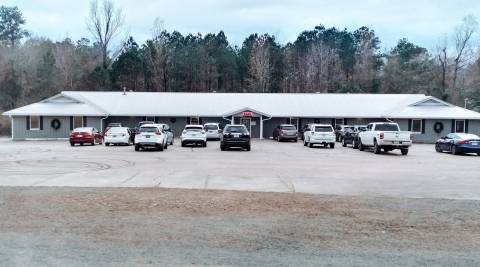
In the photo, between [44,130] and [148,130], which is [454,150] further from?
[44,130]

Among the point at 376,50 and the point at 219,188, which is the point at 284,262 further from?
the point at 376,50

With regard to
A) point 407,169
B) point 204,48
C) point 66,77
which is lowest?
point 407,169

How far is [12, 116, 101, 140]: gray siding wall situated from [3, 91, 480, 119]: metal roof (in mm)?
797

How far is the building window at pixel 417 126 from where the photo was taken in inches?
1850

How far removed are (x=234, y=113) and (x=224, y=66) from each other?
33210 millimetres

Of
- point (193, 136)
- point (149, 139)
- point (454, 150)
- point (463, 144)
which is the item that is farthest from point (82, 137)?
point (463, 144)

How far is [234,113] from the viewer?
46.7 metres

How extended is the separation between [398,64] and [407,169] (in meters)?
57.6

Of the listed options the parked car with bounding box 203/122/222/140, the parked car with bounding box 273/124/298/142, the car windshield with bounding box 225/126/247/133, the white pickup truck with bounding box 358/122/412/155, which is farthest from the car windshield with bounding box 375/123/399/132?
the parked car with bounding box 203/122/222/140

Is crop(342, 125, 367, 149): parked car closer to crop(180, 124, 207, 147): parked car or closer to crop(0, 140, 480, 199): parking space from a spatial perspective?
crop(180, 124, 207, 147): parked car

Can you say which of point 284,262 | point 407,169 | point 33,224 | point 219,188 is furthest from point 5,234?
point 407,169

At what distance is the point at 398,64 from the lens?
7306 cm

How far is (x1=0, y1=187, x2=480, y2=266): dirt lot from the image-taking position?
642 centimetres

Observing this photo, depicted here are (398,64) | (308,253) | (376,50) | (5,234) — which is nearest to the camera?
(308,253)
